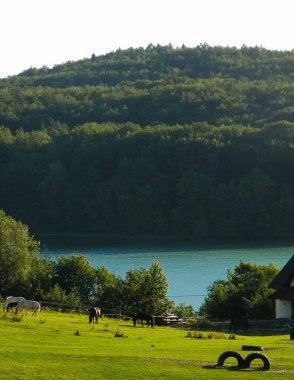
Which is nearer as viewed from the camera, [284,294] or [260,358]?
[260,358]

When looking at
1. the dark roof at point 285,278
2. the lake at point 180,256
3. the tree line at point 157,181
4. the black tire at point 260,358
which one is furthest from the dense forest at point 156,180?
the black tire at point 260,358

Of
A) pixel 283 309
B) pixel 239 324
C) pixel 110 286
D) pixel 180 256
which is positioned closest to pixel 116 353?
pixel 239 324

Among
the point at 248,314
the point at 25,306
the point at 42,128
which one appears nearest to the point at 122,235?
the point at 42,128

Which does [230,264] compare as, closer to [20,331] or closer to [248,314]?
[248,314]

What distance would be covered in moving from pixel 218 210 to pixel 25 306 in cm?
10838

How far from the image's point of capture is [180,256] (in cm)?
10131

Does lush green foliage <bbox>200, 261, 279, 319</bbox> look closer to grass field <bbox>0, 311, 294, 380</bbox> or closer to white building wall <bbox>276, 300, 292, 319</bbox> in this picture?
white building wall <bbox>276, 300, 292, 319</bbox>

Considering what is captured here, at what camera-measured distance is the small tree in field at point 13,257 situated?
5603 centimetres

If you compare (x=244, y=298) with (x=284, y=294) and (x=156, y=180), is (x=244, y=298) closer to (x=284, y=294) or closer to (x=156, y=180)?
(x=284, y=294)

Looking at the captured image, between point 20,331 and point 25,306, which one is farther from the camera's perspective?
point 25,306

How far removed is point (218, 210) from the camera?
144750mm

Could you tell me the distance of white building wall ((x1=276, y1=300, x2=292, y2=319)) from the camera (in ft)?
147

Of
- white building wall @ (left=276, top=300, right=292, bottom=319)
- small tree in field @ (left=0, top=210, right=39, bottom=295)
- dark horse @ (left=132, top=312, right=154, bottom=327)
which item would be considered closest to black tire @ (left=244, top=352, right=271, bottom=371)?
dark horse @ (left=132, top=312, right=154, bottom=327)

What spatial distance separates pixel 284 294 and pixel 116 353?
68.8 feet
